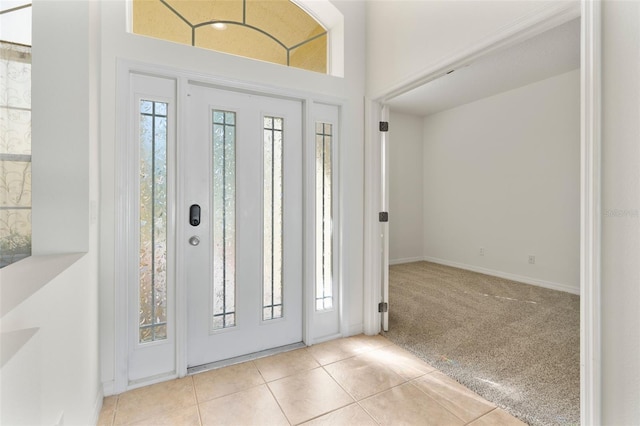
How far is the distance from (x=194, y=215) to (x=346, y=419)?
61.8 inches

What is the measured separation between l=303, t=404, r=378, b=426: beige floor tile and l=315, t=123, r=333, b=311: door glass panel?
3.02 feet

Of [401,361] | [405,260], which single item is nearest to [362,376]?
[401,361]

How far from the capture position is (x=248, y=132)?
2211 millimetres

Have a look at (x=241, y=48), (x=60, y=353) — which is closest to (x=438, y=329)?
(x=60, y=353)

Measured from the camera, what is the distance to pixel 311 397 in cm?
177

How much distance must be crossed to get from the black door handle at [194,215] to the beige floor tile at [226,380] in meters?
1.04

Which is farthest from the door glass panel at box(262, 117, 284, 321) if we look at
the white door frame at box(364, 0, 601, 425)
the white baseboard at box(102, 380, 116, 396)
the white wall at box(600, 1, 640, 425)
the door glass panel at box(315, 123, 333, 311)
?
the white wall at box(600, 1, 640, 425)

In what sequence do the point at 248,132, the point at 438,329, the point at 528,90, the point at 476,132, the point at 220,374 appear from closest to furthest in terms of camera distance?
the point at 220,374, the point at 248,132, the point at 438,329, the point at 528,90, the point at 476,132

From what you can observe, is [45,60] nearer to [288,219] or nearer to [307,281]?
[288,219]

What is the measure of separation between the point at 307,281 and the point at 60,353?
5.18 feet

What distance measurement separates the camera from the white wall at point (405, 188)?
5.58 metres

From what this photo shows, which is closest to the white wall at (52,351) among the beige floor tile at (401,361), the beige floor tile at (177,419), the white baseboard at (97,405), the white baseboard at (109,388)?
the white baseboard at (97,405)

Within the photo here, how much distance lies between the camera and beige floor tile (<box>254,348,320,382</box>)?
2018 millimetres

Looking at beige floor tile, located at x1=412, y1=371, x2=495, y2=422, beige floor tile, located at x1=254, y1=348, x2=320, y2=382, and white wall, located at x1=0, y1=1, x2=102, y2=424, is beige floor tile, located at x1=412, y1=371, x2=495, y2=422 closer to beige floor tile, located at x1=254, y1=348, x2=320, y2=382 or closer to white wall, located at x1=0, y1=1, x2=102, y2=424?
beige floor tile, located at x1=254, y1=348, x2=320, y2=382
